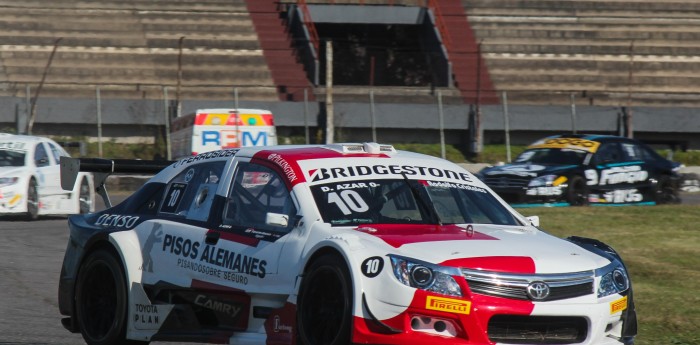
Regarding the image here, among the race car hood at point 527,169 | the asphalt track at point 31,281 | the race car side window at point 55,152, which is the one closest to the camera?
the asphalt track at point 31,281

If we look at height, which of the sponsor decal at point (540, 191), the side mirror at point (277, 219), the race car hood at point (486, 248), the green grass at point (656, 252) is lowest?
the green grass at point (656, 252)

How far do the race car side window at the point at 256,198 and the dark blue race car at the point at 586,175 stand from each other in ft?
45.1

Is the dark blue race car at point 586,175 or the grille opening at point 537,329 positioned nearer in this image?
the grille opening at point 537,329

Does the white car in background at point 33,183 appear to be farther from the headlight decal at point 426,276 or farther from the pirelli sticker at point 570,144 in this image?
the headlight decal at point 426,276

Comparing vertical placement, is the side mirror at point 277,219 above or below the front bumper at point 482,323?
above

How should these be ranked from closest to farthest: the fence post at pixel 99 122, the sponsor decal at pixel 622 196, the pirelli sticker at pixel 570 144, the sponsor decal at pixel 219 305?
the sponsor decal at pixel 219 305
the sponsor decal at pixel 622 196
the pirelli sticker at pixel 570 144
the fence post at pixel 99 122

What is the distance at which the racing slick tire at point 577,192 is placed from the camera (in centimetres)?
2142

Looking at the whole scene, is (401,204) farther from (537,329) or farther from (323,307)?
(537,329)

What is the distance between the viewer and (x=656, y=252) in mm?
13875

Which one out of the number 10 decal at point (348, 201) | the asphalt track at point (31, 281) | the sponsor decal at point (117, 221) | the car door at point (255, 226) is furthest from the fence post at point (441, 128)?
the number 10 decal at point (348, 201)

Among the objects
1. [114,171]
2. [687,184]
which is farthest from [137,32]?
[114,171]

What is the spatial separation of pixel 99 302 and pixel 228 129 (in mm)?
18098

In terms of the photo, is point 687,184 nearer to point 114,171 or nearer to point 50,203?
point 50,203

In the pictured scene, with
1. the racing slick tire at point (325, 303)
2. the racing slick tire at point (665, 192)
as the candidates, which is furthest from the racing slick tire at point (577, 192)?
the racing slick tire at point (325, 303)
